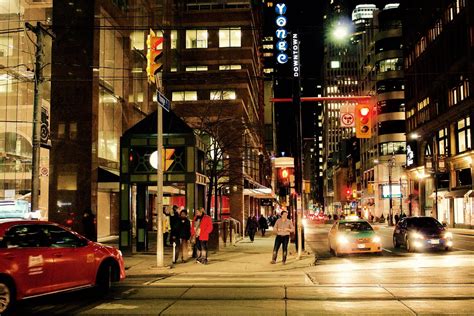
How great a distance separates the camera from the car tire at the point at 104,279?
11.9 m

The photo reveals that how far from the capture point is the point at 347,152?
148 metres

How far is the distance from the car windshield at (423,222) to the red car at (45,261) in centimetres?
1614

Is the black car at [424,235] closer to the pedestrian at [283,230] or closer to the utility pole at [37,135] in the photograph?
the pedestrian at [283,230]

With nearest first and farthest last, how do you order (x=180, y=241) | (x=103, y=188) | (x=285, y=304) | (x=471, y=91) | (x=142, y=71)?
(x=285, y=304)
(x=180, y=241)
(x=103, y=188)
(x=142, y=71)
(x=471, y=91)

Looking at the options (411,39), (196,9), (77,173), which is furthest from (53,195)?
(411,39)

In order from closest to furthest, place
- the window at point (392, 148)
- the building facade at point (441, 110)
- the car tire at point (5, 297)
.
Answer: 1. the car tire at point (5, 297)
2. the building facade at point (441, 110)
3. the window at point (392, 148)

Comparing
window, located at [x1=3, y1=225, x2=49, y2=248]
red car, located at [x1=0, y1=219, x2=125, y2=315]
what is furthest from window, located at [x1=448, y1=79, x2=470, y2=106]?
window, located at [x1=3, y1=225, x2=49, y2=248]

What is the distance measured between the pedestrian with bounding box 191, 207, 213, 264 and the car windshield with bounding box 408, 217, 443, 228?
35.2 ft

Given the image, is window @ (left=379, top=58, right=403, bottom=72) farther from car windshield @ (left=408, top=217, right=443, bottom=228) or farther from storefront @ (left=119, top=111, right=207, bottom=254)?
storefront @ (left=119, top=111, right=207, bottom=254)

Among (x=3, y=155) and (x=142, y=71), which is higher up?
(x=142, y=71)

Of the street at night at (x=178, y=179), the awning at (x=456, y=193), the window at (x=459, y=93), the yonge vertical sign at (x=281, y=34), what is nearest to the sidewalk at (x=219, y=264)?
the street at night at (x=178, y=179)

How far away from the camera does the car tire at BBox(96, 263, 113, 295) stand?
11.9 meters

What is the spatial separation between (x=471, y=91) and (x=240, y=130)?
2578cm

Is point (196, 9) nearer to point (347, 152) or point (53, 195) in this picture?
point (53, 195)
